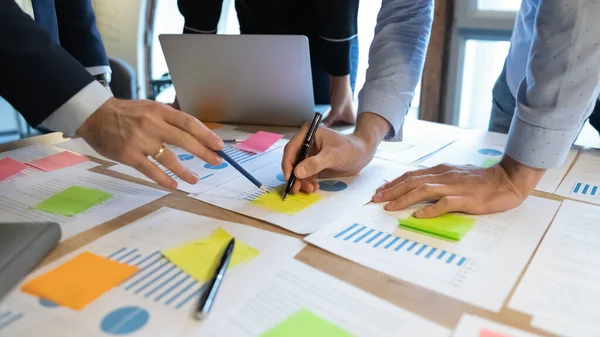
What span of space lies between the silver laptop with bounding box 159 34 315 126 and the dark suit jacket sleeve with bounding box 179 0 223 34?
0.36 metres

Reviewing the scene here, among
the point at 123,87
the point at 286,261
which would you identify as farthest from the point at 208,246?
the point at 123,87

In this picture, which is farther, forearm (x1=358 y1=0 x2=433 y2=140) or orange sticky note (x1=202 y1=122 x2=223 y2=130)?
orange sticky note (x1=202 y1=122 x2=223 y2=130)

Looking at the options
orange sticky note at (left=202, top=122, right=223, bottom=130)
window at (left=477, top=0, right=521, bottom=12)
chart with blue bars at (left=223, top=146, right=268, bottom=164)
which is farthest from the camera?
window at (left=477, top=0, right=521, bottom=12)

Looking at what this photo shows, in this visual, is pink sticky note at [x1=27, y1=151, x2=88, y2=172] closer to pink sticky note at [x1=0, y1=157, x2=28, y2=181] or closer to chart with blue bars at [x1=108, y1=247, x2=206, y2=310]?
pink sticky note at [x1=0, y1=157, x2=28, y2=181]

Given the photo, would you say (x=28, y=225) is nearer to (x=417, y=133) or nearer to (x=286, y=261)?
(x=286, y=261)

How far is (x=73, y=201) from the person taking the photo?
82cm

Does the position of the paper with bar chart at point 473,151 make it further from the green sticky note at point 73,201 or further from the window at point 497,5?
the window at point 497,5

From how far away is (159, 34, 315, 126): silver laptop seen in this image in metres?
1.16

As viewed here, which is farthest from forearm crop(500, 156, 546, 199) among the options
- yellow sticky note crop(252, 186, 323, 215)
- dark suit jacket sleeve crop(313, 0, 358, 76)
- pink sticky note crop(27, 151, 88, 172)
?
pink sticky note crop(27, 151, 88, 172)

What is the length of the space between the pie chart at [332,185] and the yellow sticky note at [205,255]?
10.1 inches

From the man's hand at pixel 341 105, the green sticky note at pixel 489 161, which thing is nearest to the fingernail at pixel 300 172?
the green sticky note at pixel 489 161

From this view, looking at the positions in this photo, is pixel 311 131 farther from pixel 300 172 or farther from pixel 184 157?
pixel 184 157

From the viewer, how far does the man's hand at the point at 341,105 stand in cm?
138

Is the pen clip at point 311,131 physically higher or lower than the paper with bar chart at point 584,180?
higher
